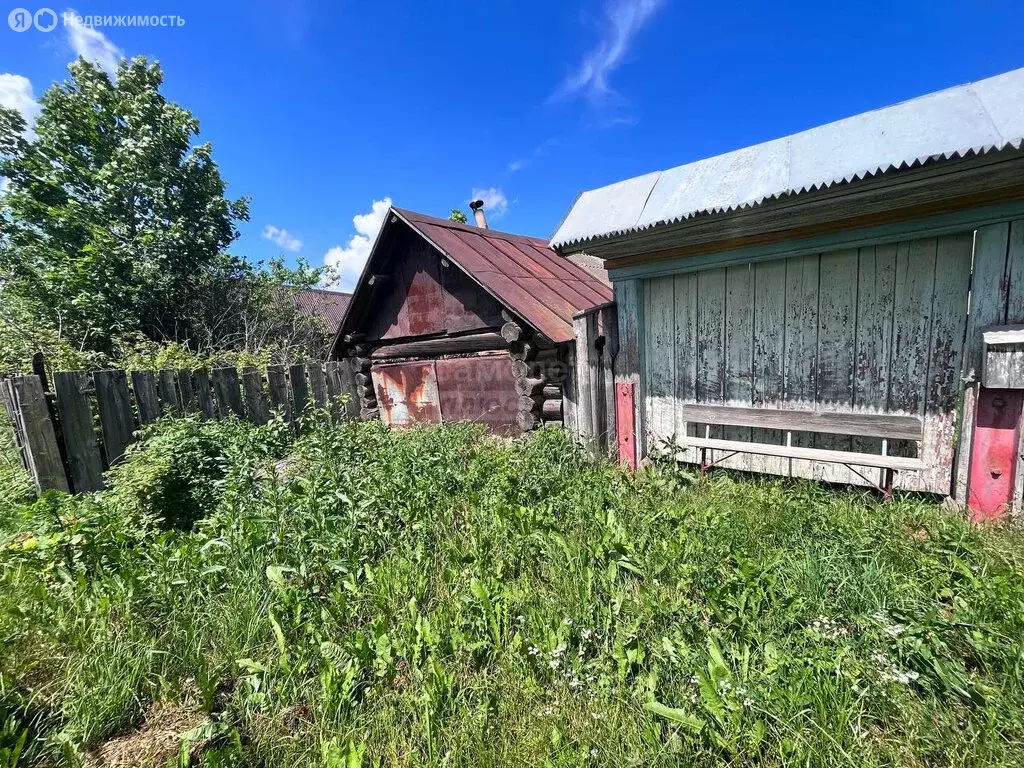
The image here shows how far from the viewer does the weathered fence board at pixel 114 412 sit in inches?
178

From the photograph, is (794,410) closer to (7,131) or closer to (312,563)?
(312,563)

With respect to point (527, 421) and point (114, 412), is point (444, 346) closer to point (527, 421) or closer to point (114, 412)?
point (527, 421)

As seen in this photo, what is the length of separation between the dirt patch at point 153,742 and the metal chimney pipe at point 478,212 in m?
8.27

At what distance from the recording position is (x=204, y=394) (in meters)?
5.65

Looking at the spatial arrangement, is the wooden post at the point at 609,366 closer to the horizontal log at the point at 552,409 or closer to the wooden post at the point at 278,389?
the horizontal log at the point at 552,409

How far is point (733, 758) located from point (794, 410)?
9.16ft

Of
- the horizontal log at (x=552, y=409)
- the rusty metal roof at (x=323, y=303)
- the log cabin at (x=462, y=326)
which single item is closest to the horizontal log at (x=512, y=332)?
the log cabin at (x=462, y=326)

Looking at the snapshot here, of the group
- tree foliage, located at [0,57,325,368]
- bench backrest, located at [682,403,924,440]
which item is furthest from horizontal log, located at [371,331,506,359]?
tree foliage, located at [0,57,325,368]

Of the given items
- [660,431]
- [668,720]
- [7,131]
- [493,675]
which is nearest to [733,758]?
[668,720]

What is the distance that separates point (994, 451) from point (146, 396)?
7.91 metres

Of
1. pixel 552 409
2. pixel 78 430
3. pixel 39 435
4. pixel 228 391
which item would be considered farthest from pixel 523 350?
pixel 39 435

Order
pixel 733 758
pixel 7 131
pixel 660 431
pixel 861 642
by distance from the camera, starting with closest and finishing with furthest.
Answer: pixel 733 758 → pixel 861 642 → pixel 660 431 → pixel 7 131

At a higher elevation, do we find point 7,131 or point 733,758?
point 7,131

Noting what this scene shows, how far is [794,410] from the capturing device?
352cm
